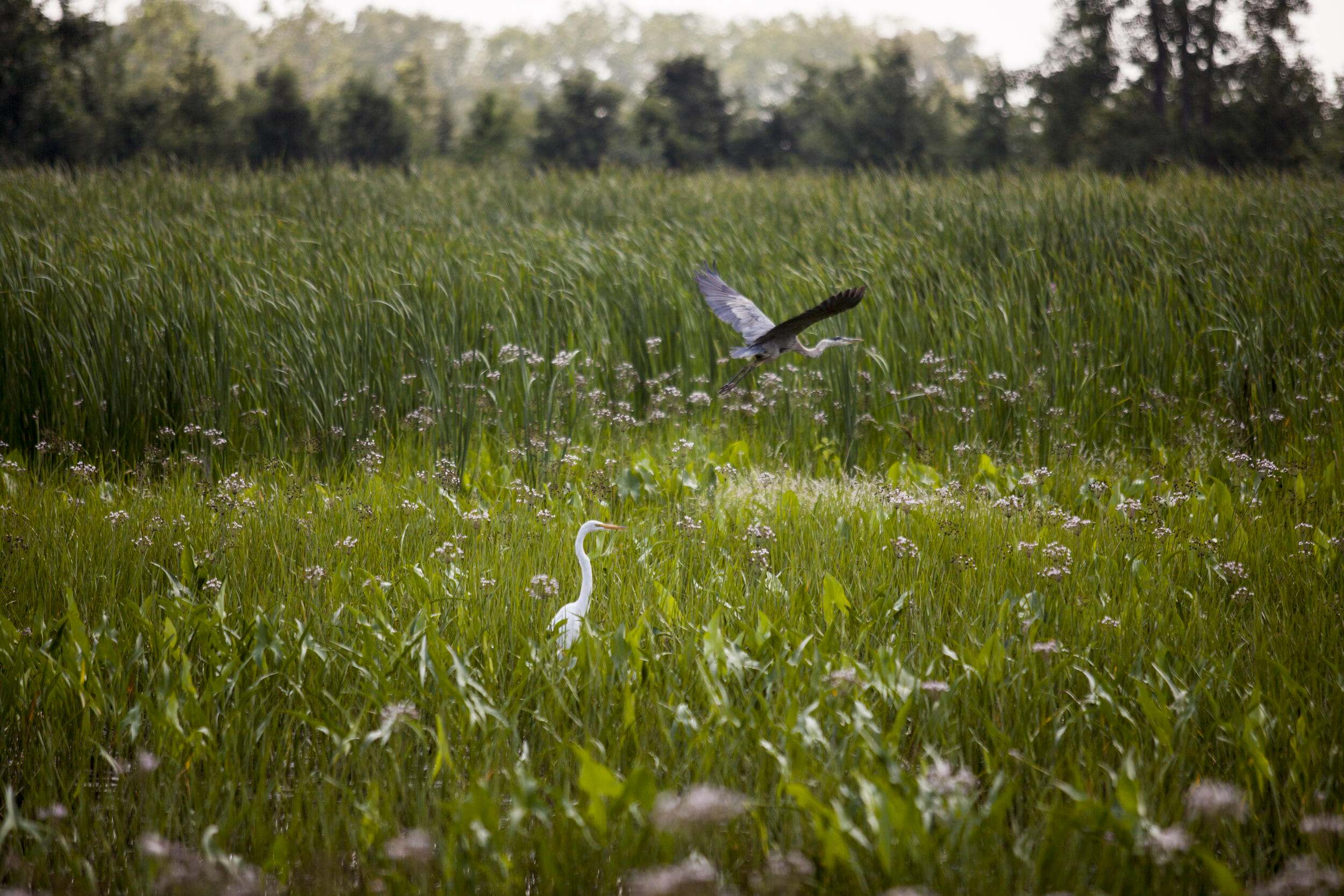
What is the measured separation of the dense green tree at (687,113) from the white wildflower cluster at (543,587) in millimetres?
24203

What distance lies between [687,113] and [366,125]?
952 centimetres

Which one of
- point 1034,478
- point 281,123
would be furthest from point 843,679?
point 281,123

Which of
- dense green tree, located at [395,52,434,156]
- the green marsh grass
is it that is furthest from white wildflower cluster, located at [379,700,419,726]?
dense green tree, located at [395,52,434,156]

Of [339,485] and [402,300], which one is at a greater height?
[402,300]

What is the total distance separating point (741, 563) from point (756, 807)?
1517 mm

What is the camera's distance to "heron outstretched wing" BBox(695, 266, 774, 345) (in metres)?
4.11

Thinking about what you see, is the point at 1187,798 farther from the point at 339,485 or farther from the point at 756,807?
the point at 339,485

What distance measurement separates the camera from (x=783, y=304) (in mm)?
6418

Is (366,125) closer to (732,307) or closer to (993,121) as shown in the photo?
(993,121)

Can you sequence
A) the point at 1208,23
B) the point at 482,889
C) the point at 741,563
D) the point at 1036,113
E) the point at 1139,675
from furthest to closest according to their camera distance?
the point at 1036,113 < the point at 1208,23 < the point at 741,563 < the point at 1139,675 < the point at 482,889

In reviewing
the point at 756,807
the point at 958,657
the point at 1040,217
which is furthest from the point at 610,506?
the point at 1040,217

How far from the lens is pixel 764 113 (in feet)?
92.7

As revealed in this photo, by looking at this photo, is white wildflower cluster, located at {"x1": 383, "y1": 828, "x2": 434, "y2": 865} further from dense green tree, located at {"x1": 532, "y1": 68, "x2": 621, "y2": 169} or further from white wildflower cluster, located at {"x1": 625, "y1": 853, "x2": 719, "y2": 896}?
dense green tree, located at {"x1": 532, "y1": 68, "x2": 621, "y2": 169}

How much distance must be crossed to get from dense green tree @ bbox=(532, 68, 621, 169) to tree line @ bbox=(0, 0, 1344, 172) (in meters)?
0.05
